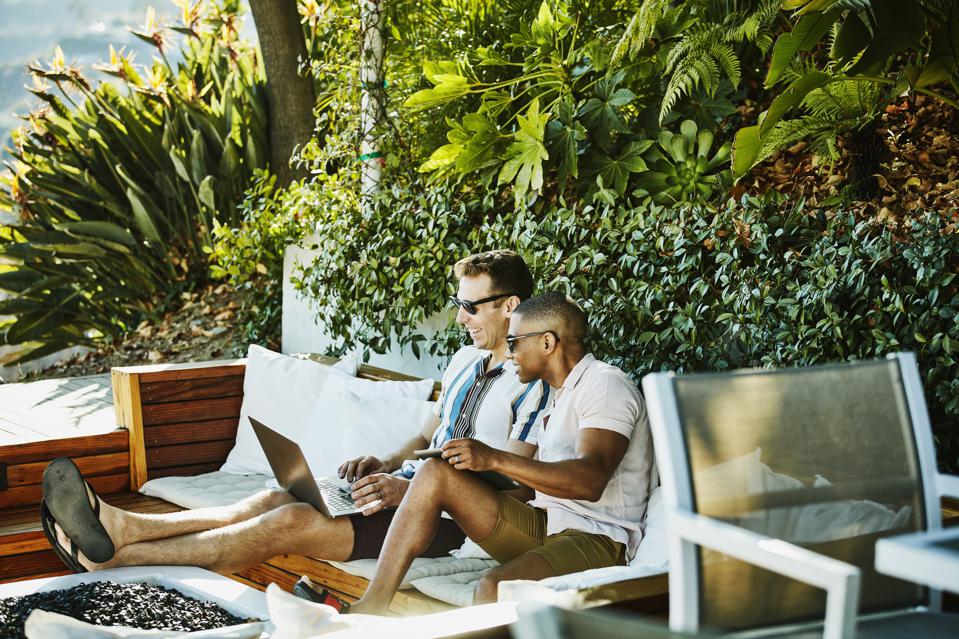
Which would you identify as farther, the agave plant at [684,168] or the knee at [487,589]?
the agave plant at [684,168]

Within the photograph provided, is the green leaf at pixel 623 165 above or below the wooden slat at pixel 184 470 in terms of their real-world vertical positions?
above

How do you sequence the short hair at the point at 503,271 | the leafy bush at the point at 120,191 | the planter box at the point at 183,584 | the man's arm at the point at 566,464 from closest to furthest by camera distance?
the planter box at the point at 183,584 → the man's arm at the point at 566,464 → the short hair at the point at 503,271 → the leafy bush at the point at 120,191

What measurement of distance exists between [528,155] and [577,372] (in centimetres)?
144

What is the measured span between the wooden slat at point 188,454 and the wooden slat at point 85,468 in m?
0.11

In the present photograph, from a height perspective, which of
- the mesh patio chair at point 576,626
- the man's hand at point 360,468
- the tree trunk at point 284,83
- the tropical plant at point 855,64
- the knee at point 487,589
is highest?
the tree trunk at point 284,83

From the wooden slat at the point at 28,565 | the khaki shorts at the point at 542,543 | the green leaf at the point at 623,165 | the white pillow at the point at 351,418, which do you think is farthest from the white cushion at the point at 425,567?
the green leaf at the point at 623,165

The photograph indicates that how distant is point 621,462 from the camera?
2.67 metres

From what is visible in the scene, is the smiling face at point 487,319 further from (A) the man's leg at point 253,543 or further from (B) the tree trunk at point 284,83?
(B) the tree trunk at point 284,83

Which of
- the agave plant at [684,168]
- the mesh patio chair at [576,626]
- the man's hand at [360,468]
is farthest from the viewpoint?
the agave plant at [684,168]

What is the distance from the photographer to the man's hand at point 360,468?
10.7ft

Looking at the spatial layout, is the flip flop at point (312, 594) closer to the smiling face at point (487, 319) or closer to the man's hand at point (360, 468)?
the man's hand at point (360, 468)

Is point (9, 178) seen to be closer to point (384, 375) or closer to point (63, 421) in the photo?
point (63, 421)

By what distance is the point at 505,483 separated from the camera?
2.74 metres

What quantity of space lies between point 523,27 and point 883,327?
2.33m
